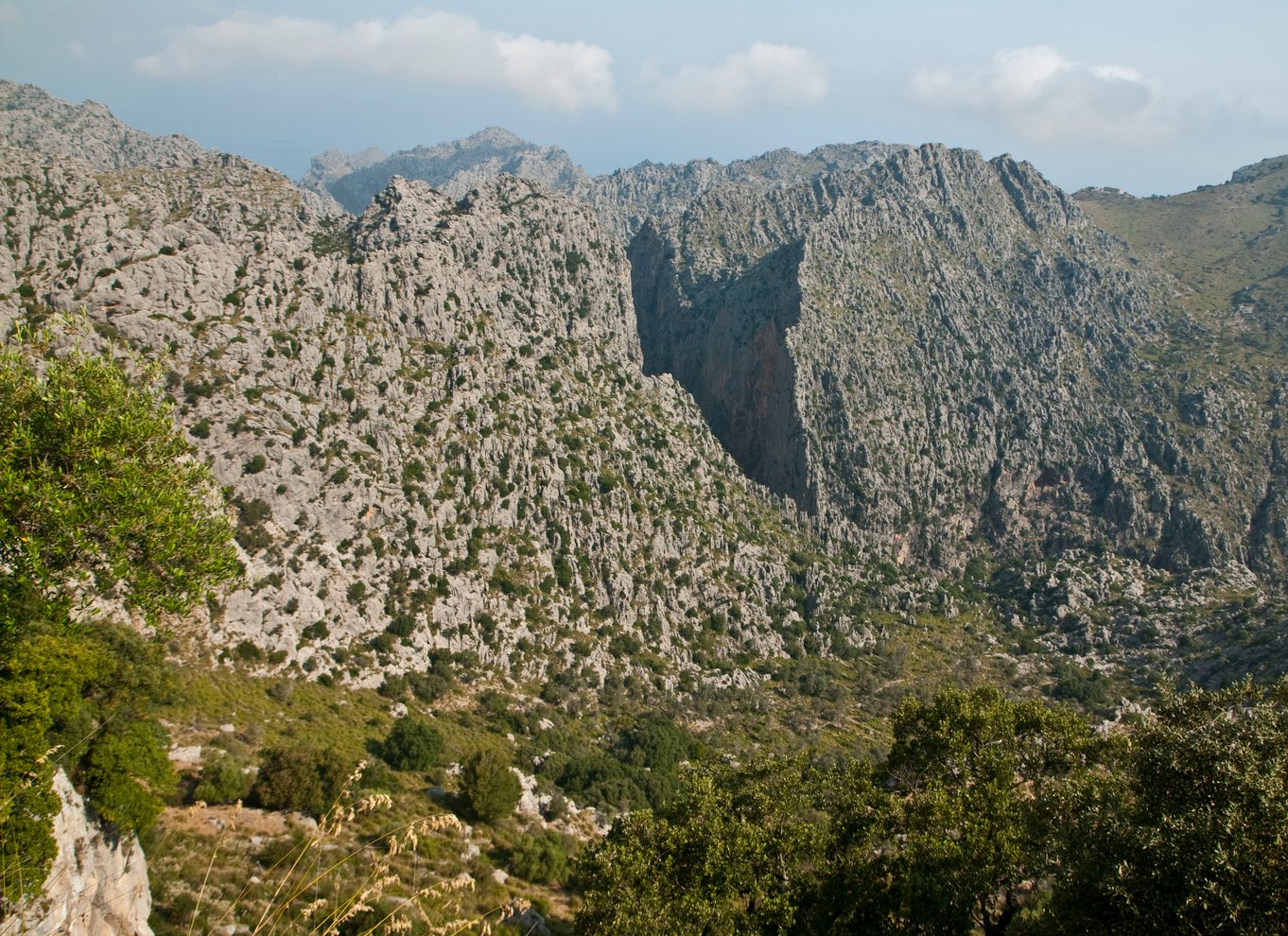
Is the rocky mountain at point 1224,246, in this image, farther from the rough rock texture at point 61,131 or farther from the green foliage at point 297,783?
the rough rock texture at point 61,131

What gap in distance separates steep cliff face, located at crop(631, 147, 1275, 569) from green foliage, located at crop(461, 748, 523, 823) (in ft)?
309

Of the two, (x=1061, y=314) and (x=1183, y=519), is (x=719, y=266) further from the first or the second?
(x=1183, y=519)

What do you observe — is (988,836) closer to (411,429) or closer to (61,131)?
(411,429)

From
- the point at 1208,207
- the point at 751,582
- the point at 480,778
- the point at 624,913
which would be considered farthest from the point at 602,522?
the point at 1208,207

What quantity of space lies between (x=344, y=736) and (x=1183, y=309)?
606ft

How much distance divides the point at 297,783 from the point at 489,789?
12.7 metres

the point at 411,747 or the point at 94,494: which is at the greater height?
the point at 94,494

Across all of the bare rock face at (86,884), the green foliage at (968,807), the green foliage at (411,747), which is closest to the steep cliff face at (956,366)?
the green foliage at (411,747)

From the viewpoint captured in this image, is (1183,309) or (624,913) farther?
(1183,309)

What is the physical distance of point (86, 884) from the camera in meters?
16.1

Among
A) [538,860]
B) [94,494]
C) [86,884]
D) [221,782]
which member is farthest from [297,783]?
[94,494]

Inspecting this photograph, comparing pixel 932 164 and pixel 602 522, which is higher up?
pixel 932 164

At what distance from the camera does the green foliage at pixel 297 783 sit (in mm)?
34438

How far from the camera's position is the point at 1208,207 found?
641 ft
